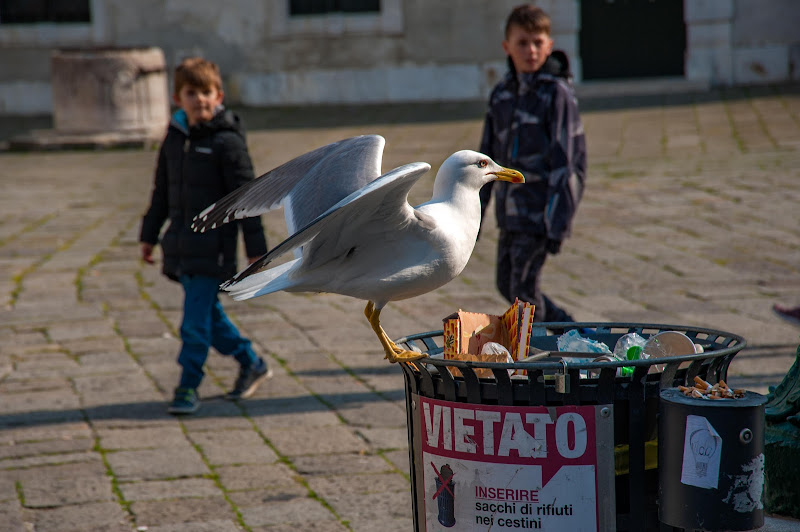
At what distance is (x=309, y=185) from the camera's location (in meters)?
2.71

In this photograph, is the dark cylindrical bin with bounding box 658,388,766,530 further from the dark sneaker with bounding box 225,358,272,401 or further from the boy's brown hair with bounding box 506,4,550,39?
the dark sneaker with bounding box 225,358,272,401

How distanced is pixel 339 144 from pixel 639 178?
300 inches

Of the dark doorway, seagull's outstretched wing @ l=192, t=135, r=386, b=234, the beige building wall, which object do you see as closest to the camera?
seagull's outstretched wing @ l=192, t=135, r=386, b=234

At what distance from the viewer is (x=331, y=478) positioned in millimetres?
3770

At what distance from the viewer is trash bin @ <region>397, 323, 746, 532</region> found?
2.09 meters

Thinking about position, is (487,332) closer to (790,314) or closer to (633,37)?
(790,314)

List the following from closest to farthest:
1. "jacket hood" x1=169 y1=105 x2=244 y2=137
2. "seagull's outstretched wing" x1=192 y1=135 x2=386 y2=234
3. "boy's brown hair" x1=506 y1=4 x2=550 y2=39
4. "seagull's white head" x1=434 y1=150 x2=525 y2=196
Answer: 1. "seagull's white head" x1=434 y1=150 x2=525 y2=196
2. "seagull's outstretched wing" x1=192 y1=135 x2=386 y2=234
3. "boy's brown hair" x1=506 y1=4 x2=550 y2=39
4. "jacket hood" x1=169 y1=105 x2=244 y2=137

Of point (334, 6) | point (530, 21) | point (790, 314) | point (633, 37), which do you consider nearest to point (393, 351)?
point (530, 21)

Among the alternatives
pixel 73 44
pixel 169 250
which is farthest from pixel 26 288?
pixel 73 44

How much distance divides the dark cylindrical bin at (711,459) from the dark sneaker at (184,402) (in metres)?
2.83

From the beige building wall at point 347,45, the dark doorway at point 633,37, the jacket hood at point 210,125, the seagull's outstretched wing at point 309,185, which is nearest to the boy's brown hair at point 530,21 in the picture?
the jacket hood at point 210,125

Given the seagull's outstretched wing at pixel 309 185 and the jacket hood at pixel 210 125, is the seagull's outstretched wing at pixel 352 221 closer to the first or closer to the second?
the seagull's outstretched wing at pixel 309 185

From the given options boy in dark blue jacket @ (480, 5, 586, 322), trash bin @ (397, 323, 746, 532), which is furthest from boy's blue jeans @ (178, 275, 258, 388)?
trash bin @ (397, 323, 746, 532)

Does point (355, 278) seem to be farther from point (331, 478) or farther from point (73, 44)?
point (73, 44)
